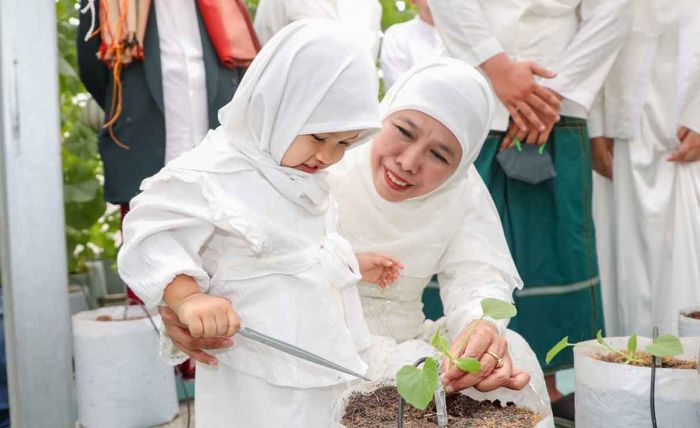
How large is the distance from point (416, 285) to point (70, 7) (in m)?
2.08

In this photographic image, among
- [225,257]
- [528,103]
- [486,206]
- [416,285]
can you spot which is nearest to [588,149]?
[528,103]

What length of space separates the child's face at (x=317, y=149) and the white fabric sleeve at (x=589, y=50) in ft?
3.22

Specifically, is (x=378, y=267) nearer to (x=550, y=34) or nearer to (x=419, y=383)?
(x=419, y=383)

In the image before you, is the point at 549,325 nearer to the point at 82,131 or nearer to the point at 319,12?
the point at 319,12

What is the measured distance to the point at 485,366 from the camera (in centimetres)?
115

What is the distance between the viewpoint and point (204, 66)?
2010 mm

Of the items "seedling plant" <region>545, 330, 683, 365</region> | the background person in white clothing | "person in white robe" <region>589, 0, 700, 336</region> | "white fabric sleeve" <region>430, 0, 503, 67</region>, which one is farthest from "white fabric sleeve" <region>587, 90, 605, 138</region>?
"seedling plant" <region>545, 330, 683, 365</region>

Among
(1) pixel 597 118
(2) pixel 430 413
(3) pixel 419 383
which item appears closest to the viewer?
(3) pixel 419 383

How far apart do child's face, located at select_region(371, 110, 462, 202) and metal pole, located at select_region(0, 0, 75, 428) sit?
0.59 metres

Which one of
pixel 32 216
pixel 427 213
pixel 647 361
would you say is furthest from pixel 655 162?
pixel 32 216

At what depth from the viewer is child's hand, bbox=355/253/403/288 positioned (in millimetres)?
1374

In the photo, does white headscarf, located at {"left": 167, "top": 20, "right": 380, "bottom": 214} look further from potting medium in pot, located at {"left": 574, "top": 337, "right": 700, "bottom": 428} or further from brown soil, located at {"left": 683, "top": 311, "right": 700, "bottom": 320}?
brown soil, located at {"left": 683, "top": 311, "right": 700, "bottom": 320}

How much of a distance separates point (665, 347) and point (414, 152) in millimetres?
535

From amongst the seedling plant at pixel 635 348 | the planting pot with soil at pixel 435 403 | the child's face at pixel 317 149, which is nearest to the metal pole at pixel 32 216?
the child's face at pixel 317 149
